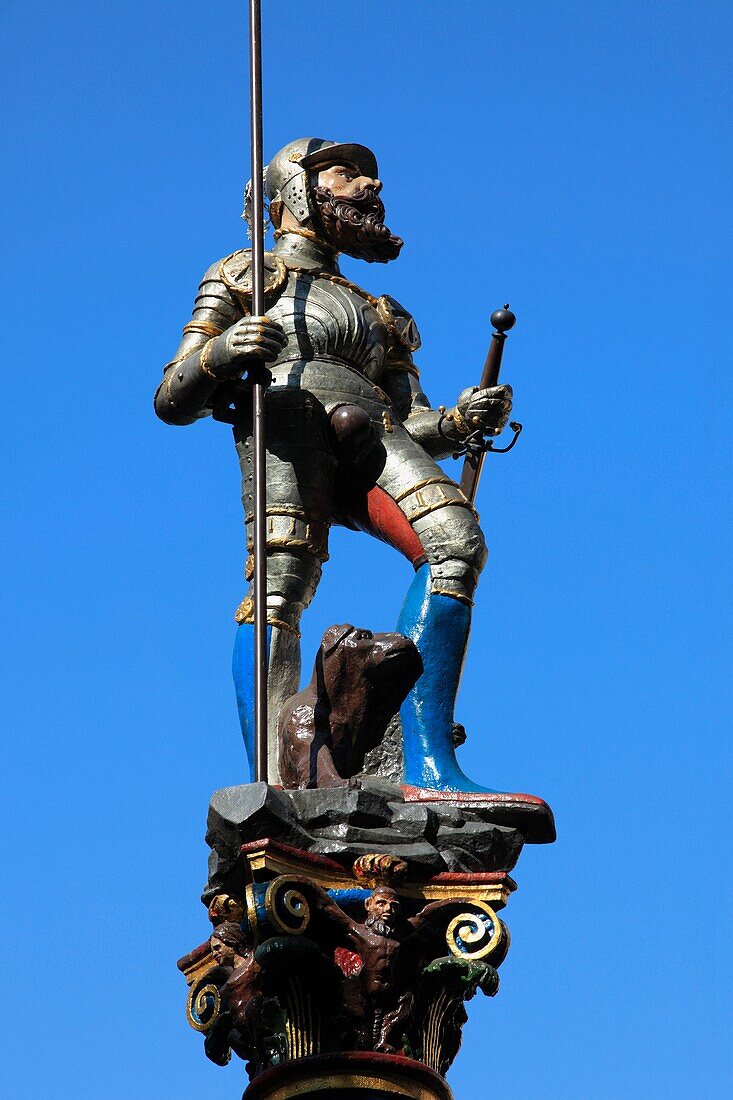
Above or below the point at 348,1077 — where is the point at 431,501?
above

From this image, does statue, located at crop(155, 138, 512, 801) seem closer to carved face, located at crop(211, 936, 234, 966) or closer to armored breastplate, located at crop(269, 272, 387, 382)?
armored breastplate, located at crop(269, 272, 387, 382)

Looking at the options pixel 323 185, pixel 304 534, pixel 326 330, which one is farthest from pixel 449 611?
pixel 323 185

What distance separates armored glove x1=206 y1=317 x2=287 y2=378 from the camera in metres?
13.4

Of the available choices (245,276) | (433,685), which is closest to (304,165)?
(245,276)

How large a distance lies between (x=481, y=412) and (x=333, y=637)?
243 centimetres

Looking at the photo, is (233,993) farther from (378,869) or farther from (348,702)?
(348,702)

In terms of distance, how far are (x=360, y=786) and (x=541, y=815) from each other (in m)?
1.04

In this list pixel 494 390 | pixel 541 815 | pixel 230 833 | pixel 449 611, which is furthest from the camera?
pixel 494 390

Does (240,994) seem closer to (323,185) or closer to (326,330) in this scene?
(326,330)

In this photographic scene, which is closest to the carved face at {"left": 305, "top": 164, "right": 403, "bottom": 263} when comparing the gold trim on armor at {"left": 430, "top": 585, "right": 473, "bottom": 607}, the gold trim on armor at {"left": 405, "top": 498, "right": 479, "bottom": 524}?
the gold trim on armor at {"left": 405, "top": 498, "right": 479, "bottom": 524}

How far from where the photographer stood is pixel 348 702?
498 inches

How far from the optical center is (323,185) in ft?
48.8

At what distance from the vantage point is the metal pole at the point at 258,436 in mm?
12125

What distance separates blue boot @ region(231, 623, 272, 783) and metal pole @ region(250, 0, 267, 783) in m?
0.64
